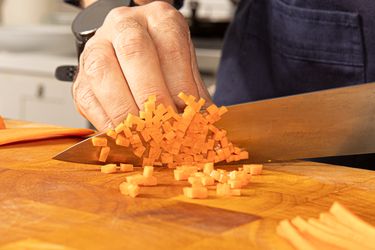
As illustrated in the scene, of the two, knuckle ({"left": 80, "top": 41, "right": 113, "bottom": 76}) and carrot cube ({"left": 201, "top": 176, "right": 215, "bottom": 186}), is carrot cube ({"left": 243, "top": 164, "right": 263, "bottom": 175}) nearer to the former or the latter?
carrot cube ({"left": 201, "top": 176, "right": 215, "bottom": 186})

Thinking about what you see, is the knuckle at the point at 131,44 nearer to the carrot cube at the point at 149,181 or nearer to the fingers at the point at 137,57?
the fingers at the point at 137,57

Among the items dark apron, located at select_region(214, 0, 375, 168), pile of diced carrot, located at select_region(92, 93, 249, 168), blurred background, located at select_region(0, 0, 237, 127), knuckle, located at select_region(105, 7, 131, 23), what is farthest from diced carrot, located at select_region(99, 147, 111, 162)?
blurred background, located at select_region(0, 0, 237, 127)

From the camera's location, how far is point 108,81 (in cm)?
112

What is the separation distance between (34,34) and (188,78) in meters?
1.93

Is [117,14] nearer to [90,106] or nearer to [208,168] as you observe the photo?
[90,106]

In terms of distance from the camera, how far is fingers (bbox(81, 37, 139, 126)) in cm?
111

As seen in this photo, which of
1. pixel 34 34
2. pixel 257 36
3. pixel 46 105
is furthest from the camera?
pixel 34 34

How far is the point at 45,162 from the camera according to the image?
1073 millimetres

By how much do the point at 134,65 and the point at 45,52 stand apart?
6.29ft

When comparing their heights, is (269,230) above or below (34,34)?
above

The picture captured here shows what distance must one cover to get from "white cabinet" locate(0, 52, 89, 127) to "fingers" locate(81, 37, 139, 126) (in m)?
1.29

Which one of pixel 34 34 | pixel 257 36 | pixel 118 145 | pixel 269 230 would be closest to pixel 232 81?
pixel 257 36

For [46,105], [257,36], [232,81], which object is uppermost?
[257,36]

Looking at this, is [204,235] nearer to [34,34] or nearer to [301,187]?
[301,187]
